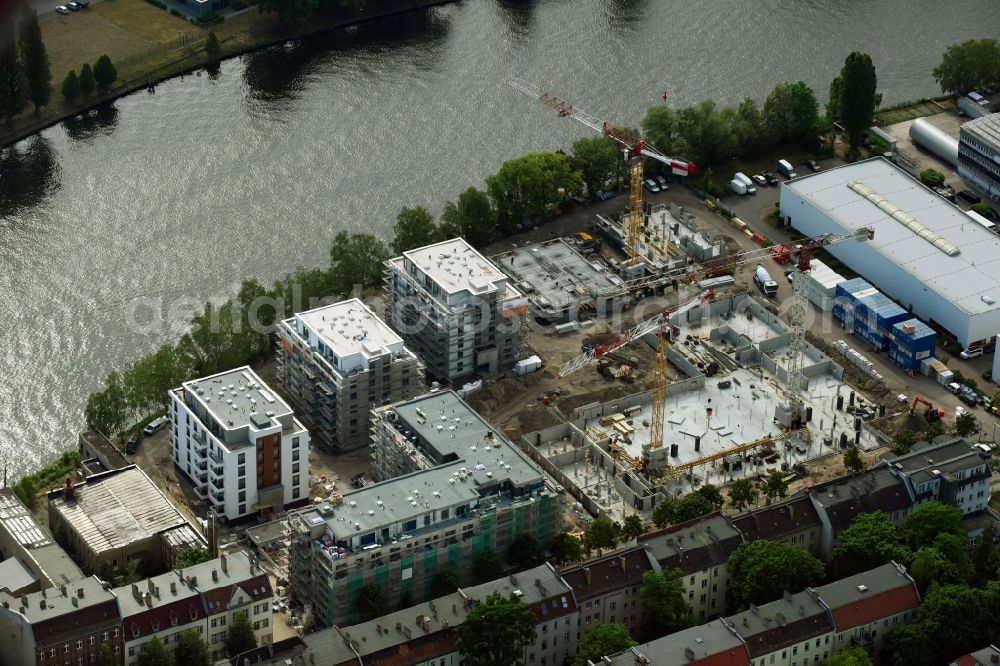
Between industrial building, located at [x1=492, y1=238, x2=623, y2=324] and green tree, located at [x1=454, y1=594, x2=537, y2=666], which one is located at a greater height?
green tree, located at [x1=454, y1=594, x2=537, y2=666]

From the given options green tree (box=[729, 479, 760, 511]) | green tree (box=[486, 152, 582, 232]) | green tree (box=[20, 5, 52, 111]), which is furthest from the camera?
green tree (box=[20, 5, 52, 111])

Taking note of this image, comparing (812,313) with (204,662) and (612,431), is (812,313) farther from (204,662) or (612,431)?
(204,662)

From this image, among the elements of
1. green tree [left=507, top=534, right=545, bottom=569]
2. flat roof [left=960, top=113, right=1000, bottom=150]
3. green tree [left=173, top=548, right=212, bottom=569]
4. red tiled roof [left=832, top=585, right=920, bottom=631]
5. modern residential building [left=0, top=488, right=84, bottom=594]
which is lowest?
green tree [left=507, top=534, right=545, bottom=569]

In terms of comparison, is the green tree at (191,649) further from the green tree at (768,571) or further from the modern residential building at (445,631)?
the green tree at (768,571)

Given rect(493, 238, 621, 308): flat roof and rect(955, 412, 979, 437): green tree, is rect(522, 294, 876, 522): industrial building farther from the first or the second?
rect(493, 238, 621, 308): flat roof

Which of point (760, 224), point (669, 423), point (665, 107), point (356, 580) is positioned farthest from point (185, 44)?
point (356, 580)

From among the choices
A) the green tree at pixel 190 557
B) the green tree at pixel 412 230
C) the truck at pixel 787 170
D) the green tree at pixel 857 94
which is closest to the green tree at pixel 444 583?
the green tree at pixel 190 557

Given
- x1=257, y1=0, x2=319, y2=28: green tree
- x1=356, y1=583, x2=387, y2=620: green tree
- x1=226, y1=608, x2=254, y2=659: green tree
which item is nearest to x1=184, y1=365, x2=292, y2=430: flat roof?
x1=356, y1=583, x2=387, y2=620: green tree
